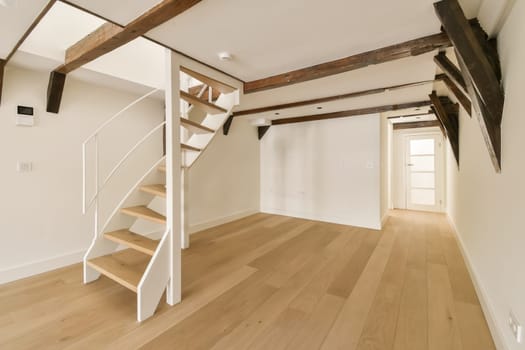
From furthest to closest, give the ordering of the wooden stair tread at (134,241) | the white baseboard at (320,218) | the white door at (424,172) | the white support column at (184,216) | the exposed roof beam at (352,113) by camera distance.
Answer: the white door at (424,172), the white baseboard at (320,218), the exposed roof beam at (352,113), the white support column at (184,216), the wooden stair tread at (134,241)

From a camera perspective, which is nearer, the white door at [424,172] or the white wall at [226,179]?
the white wall at [226,179]

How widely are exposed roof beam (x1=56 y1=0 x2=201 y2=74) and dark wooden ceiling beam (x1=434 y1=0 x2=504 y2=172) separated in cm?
151

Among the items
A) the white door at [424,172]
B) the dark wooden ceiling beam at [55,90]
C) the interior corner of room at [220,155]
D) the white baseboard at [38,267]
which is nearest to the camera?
the interior corner of room at [220,155]

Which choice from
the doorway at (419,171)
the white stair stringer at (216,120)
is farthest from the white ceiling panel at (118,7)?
the doorway at (419,171)

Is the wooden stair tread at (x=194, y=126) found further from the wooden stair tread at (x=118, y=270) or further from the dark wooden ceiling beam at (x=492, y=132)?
the dark wooden ceiling beam at (x=492, y=132)

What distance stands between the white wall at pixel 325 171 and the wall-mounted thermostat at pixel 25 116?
4010 mm

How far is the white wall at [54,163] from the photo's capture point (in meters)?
2.32

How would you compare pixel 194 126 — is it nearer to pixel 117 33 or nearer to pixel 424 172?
pixel 117 33

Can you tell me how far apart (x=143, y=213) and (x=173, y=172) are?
64 cm

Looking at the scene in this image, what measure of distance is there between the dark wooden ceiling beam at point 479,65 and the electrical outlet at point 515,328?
92cm

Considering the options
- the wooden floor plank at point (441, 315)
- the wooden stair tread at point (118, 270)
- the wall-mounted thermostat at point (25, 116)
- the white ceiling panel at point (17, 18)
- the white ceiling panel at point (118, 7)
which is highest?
the white ceiling panel at point (17, 18)

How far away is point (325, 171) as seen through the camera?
4723 millimetres

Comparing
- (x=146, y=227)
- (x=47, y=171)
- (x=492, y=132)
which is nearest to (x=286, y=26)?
(x=492, y=132)

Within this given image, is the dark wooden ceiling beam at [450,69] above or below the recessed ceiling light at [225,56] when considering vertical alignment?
below
